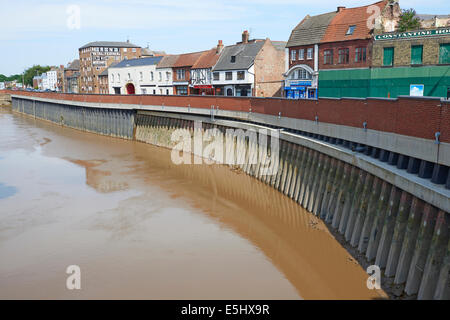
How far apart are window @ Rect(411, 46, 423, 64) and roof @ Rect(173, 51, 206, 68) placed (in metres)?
32.8

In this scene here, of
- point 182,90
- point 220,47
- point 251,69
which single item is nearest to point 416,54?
point 251,69

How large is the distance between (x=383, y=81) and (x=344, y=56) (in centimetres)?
512

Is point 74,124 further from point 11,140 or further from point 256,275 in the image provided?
point 256,275

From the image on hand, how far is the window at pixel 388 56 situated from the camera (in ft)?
108

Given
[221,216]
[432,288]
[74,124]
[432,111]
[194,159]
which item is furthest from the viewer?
[74,124]

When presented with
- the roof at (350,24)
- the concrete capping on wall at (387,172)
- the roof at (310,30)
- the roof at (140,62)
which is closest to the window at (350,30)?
the roof at (350,24)

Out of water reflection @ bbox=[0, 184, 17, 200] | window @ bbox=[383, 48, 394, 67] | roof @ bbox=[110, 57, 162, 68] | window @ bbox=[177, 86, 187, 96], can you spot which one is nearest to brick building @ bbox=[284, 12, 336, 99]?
window @ bbox=[383, 48, 394, 67]

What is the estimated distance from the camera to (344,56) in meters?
37.7

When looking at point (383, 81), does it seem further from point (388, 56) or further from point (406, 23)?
point (406, 23)

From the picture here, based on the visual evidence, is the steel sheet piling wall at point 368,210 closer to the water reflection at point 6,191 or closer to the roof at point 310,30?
the water reflection at point 6,191

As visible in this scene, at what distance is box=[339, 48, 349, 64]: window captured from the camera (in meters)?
37.4

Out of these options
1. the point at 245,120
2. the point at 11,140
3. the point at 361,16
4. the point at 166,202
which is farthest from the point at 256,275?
the point at 11,140

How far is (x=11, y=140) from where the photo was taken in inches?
1853
